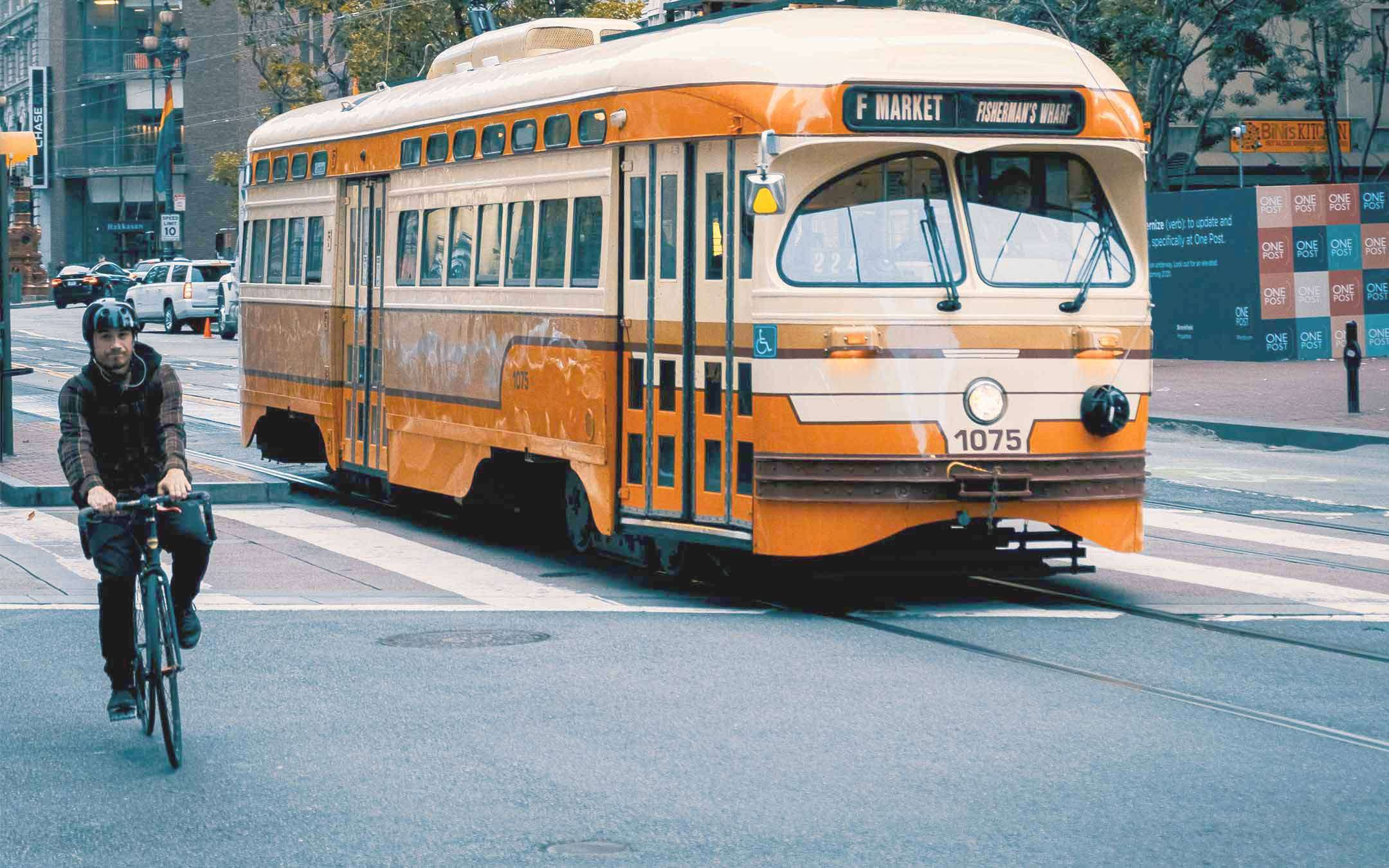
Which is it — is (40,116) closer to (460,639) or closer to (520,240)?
(520,240)

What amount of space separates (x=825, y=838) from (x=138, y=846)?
2.01 meters

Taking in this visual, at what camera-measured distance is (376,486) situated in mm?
16047

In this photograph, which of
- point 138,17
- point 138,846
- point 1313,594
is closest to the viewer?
point 138,846

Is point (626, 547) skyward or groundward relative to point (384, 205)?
groundward

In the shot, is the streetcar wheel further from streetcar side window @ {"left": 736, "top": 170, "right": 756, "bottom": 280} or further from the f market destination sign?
the f market destination sign

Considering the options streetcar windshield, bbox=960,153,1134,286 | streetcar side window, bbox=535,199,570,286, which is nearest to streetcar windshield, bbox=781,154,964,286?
streetcar windshield, bbox=960,153,1134,286

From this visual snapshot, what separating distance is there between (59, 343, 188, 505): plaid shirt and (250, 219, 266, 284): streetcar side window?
972 cm

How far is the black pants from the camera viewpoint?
747 centimetres

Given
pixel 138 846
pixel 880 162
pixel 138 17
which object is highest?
pixel 138 17

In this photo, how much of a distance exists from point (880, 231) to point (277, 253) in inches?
305

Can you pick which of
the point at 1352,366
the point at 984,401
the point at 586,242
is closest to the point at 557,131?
the point at 586,242

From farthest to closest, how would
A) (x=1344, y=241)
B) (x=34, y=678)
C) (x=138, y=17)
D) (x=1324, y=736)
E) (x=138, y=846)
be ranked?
(x=138, y=17)
(x=1344, y=241)
(x=34, y=678)
(x=1324, y=736)
(x=138, y=846)

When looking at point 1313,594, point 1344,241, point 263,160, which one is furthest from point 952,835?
point 1344,241

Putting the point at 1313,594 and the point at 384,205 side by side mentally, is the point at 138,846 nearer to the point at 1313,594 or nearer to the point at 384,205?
the point at 1313,594
